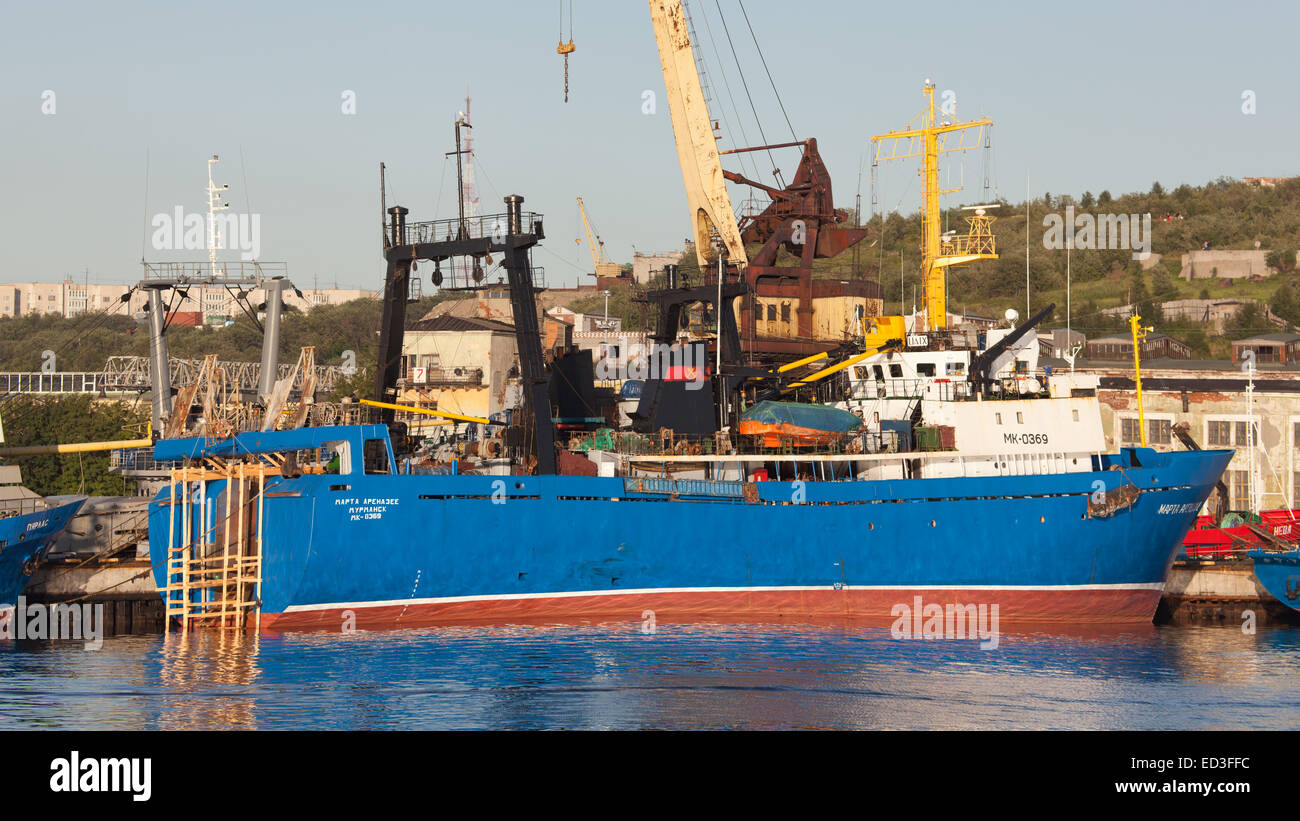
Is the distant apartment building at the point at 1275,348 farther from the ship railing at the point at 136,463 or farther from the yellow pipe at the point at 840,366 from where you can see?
the ship railing at the point at 136,463

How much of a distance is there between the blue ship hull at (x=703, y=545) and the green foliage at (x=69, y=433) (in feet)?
79.5

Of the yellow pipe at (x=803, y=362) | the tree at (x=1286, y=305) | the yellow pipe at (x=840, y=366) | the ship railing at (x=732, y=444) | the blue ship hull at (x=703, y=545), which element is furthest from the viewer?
the tree at (x=1286, y=305)

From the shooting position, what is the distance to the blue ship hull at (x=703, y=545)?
36250 mm

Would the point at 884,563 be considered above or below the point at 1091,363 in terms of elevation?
below

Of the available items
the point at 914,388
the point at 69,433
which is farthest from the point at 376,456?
the point at 69,433

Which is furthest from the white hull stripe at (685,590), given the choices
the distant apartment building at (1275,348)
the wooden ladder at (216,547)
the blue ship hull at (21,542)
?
the distant apartment building at (1275,348)

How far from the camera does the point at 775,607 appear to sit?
129 feet

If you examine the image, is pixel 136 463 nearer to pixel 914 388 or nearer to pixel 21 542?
pixel 21 542

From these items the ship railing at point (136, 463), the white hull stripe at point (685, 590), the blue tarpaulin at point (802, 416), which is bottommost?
the white hull stripe at point (685, 590)
